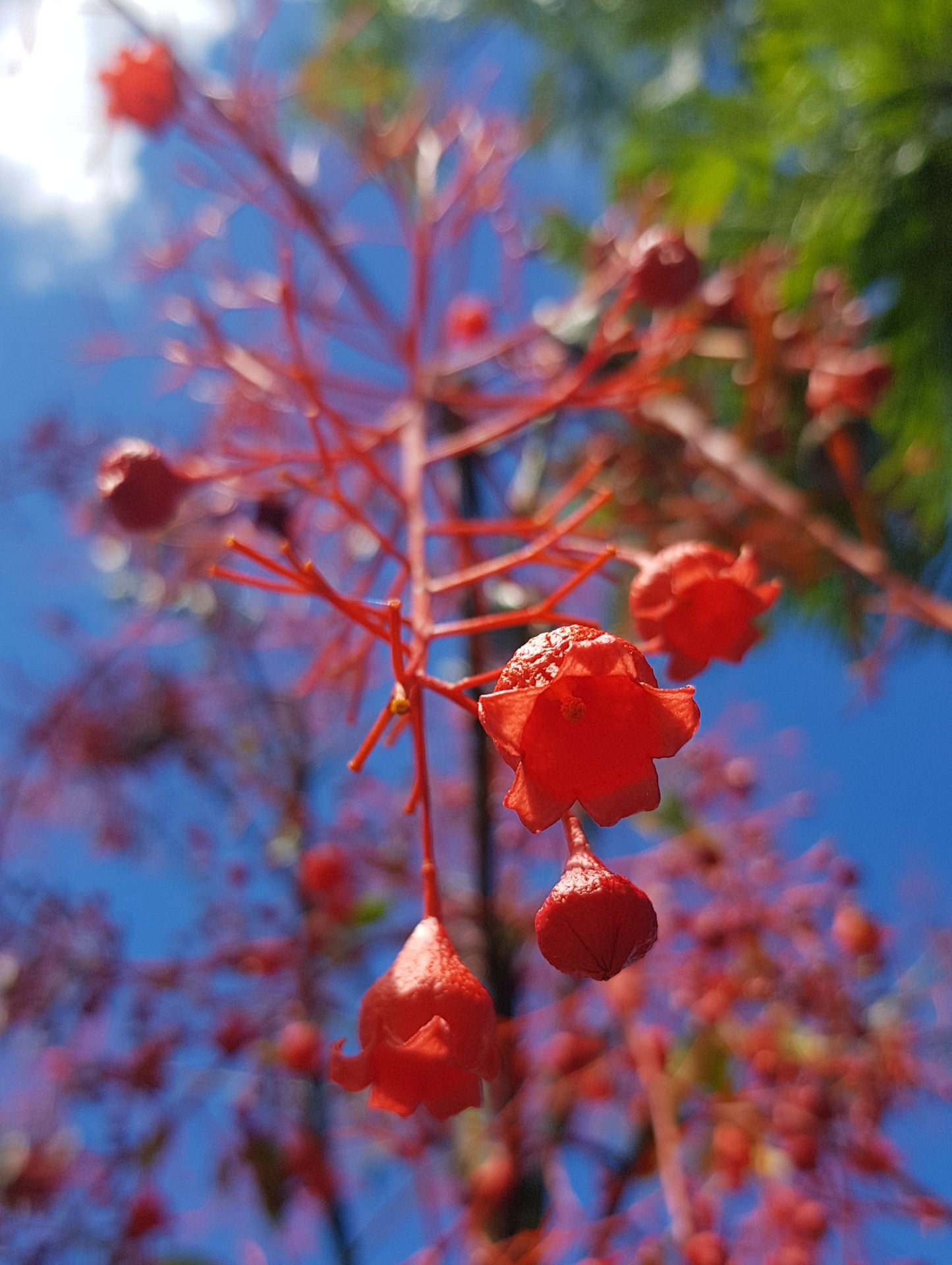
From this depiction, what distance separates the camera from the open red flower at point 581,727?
13.2 inches

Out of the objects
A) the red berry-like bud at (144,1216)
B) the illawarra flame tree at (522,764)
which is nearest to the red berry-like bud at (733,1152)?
the illawarra flame tree at (522,764)

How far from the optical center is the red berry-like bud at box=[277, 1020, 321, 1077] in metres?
1.45

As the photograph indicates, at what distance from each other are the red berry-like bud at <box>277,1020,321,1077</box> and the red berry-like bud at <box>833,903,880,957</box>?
0.85m

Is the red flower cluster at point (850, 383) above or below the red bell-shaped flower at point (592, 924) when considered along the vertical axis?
above

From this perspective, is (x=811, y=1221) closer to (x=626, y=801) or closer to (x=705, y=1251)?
(x=705, y=1251)

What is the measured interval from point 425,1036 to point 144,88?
1.16 metres

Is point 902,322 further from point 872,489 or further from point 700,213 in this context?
point 700,213

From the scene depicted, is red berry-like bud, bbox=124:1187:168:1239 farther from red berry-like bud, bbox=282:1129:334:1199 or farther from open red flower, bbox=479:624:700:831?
open red flower, bbox=479:624:700:831

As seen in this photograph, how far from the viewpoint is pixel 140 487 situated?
0.64m

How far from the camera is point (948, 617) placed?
671 mm

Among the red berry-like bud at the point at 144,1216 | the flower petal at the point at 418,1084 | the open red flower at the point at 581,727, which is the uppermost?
the red berry-like bud at the point at 144,1216

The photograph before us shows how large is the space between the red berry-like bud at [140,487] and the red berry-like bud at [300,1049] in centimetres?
108

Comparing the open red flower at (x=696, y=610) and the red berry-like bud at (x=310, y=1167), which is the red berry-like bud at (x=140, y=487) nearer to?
the open red flower at (x=696, y=610)

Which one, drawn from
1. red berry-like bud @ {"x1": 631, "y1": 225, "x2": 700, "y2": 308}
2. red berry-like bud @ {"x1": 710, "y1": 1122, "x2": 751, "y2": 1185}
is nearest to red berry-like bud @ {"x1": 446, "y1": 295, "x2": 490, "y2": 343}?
red berry-like bud @ {"x1": 631, "y1": 225, "x2": 700, "y2": 308}
